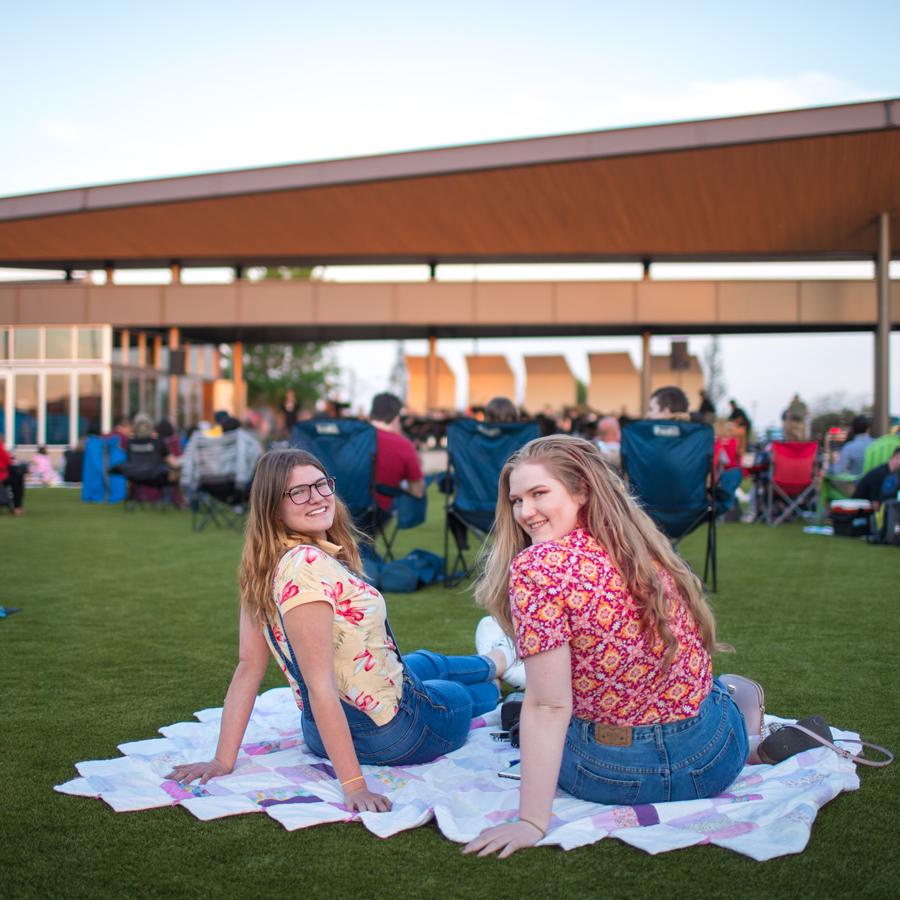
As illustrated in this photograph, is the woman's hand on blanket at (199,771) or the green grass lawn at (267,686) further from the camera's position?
the woman's hand on blanket at (199,771)

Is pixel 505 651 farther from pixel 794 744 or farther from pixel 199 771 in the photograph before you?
pixel 199 771

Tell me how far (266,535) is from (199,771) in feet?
2.49

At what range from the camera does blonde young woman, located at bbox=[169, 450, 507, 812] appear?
244 cm

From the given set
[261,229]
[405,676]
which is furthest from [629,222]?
[405,676]

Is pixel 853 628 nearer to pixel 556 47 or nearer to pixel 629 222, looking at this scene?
pixel 556 47

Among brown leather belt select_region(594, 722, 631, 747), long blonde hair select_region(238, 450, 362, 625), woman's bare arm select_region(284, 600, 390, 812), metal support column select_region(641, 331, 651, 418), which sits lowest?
brown leather belt select_region(594, 722, 631, 747)

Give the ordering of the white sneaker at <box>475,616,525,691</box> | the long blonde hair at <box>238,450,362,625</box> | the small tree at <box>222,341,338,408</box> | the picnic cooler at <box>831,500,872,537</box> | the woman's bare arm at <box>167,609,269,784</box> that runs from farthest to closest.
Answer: the small tree at <box>222,341,338,408</box> < the picnic cooler at <box>831,500,872,537</box> < the white sneaker at <box>475,616,525,691</box> < the woman's bare arm at <box>167,609,269,784</box> < the long blonde hair at <box>238,450,362,625</box>

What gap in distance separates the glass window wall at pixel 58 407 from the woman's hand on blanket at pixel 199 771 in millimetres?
19918

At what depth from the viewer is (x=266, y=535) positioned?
2578 mm

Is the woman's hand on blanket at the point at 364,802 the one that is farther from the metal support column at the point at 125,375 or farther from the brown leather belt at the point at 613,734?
the metal support column at the point at 125,375

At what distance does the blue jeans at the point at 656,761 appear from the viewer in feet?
7.92

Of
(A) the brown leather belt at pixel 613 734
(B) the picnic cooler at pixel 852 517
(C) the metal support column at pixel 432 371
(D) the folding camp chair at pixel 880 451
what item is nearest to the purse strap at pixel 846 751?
(A) the brown leather belt at pixel 613 734

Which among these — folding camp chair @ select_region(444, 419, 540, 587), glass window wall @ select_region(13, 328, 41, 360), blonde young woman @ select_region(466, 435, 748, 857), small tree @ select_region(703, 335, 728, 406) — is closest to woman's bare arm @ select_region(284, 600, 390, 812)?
blonde young woman @ select_region(466, 435, 748, 857)

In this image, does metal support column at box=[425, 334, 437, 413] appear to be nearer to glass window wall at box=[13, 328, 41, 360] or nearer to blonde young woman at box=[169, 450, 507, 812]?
glass window wall at box=[13, 328, 41, 360]
